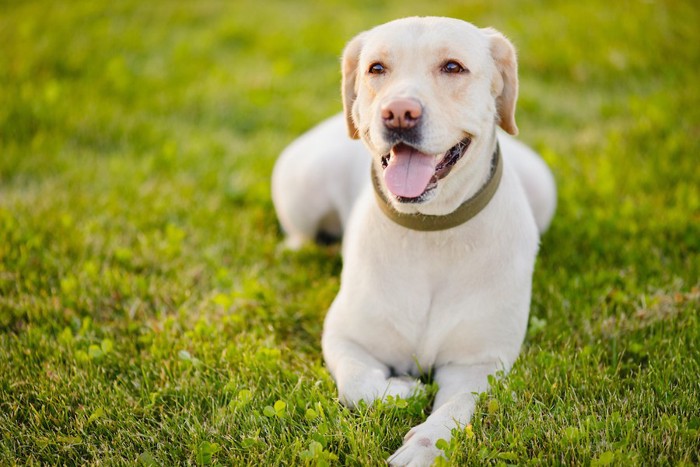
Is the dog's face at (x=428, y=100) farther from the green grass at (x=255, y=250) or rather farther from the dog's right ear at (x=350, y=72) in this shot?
the green grass at (x=255, y=250)

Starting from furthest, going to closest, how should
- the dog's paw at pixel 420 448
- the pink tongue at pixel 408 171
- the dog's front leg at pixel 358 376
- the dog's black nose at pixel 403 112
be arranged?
the dog's front leg at pixel 358 376 → the pink tongue at pixel 408 171 → the dog's black nose at pixel 403 112 → the dog's paw at pixel 420 448

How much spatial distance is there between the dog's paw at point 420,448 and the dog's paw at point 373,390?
8.8 inches

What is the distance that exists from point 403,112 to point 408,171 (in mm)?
263

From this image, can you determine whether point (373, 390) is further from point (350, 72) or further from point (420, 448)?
point (350, 72)

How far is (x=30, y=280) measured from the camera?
405 cm

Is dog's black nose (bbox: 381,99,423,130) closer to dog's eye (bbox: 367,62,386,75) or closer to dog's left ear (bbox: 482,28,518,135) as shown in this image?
dog's eye (bbox: 367,62,386,75)

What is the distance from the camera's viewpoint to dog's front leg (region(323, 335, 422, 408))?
299cm

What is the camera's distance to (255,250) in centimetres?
462

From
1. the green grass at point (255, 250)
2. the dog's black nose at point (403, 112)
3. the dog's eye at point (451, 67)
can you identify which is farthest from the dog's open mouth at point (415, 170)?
the green grass at point (255, 250)

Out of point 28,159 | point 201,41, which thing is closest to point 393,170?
point 28,159

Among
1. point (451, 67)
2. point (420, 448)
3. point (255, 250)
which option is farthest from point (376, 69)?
point (255, 250)

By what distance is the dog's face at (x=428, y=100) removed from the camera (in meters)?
2.82

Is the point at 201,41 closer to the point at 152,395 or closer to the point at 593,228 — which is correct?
the point at 593,228

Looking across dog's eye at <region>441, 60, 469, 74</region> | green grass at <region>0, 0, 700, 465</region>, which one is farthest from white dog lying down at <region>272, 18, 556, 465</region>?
green grass at <region>0, 0, 700, 465</region>
